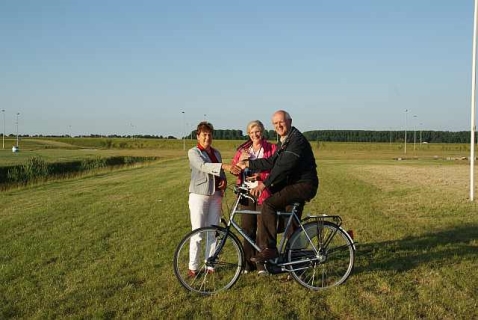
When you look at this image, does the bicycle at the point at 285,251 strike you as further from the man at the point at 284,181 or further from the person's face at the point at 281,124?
the person's face at the point at 281,124

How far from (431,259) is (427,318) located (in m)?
2.49

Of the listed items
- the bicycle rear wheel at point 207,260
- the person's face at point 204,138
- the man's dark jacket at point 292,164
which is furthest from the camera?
the person's face at point 204,138

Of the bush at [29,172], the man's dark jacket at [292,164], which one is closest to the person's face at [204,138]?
the man's dark jacket at [292,164]

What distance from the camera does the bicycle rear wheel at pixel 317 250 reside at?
5914 mm

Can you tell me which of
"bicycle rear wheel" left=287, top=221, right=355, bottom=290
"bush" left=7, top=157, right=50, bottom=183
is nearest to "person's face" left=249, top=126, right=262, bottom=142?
"bicycle rear wheel" left=287, top=221, right=355, bottom=290

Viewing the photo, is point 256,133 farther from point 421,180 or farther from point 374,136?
point 374,136

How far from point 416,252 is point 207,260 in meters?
3.60

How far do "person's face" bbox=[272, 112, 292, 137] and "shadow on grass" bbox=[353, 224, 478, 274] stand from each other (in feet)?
7.14

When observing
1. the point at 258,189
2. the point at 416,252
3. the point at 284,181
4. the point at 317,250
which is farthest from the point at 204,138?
the point at 416,252

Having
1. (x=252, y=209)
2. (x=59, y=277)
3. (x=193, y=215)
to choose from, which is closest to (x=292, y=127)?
(x=252, y=209)

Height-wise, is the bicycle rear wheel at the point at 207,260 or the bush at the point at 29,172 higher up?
the bicycle rear wheel at the point at 207,260

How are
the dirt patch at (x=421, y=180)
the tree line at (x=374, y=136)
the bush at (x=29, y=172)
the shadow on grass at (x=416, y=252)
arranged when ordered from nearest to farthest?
the shadow on grass at (x=416, y=252), the dirt patch at (x=421, y=180), the bush at (x=29, y=172), the tree line at (x=374, y=136)

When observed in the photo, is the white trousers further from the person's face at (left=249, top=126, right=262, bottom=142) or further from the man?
the person's face at (left=249, top=126, right=262, bottom=142)

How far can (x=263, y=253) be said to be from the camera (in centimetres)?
583
